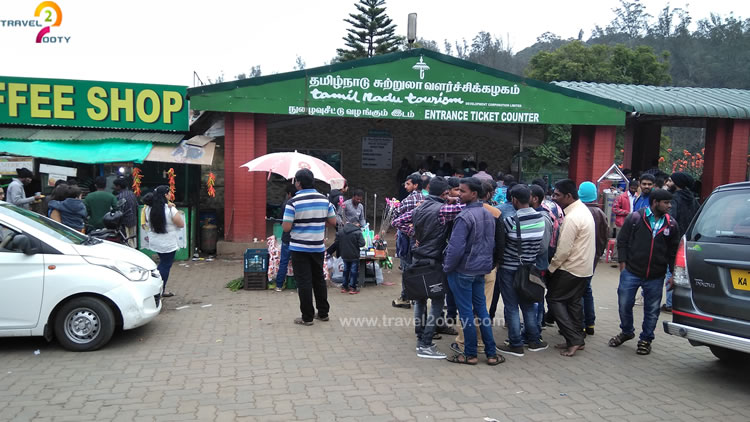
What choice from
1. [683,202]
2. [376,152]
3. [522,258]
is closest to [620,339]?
[522,258]

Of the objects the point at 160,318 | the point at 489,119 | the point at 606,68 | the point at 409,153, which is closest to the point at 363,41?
the point at 606,68

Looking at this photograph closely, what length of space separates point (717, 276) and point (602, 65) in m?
31.8

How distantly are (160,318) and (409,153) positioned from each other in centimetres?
1108

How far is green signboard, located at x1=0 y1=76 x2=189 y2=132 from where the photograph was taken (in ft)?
37.9

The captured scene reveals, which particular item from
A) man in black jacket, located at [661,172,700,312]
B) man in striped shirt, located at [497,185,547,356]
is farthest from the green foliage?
man in striped shirt, located at [497,185,547,356]

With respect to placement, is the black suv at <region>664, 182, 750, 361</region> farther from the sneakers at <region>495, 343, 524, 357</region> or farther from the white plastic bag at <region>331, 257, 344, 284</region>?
the white plastic bag at <region>331, 257, 344, 284</region>

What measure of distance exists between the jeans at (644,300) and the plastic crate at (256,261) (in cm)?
503

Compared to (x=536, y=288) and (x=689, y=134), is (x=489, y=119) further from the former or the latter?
(x=689, y=134)

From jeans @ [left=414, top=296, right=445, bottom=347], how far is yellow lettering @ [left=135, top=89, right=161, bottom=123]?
8.60 m

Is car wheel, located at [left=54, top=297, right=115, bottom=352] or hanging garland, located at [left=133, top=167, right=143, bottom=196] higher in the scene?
hanging garland, located at [left=133, top=167, right=143, bottom=196]

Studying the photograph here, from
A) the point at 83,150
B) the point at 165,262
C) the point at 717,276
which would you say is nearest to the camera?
the point at 717,276

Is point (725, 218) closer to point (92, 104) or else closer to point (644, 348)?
point (644, 348)

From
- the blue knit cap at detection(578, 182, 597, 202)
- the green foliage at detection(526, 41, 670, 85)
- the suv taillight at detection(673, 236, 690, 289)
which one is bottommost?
the suv taillight at detection(673, 236, 690, 289)

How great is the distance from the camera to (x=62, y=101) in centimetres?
1163
